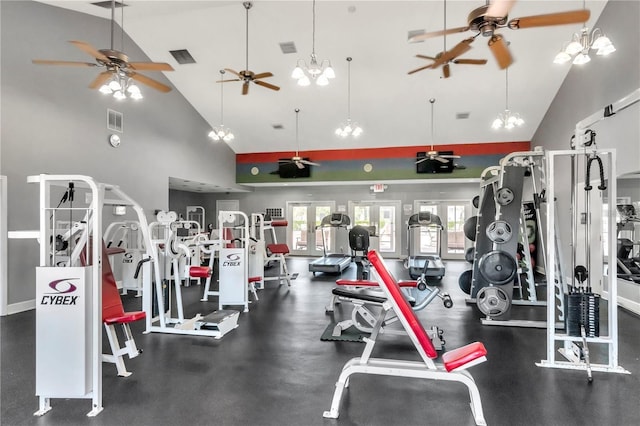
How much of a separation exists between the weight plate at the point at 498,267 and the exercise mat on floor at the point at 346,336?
176 centimetres

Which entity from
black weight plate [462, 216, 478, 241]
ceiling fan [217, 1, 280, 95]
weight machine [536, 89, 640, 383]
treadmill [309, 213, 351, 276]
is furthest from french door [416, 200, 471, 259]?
weight machine [536, 89, 640, 383]

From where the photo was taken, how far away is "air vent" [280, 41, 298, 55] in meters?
6.40

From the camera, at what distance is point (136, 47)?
6.77 meters

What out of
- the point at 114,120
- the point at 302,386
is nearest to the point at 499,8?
the point at 302,386

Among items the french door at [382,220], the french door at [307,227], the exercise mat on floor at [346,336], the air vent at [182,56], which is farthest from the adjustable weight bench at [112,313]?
the french door at [382,220]

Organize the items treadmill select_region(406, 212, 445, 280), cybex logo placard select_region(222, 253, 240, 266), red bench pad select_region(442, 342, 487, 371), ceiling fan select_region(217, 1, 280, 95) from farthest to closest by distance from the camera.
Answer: treadmill select_region(406, 212, 445, 280) < cybex logo placard select_region(222, 253, 240, 266) < ceiling fan select_region(217, 1, 280, 95) < red bench pad select_region(442, 342, 487, 371)

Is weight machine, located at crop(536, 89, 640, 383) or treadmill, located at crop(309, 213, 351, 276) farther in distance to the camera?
treadmill, located at crop(309, 213, 351, 276)

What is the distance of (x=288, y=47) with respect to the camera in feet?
21.3

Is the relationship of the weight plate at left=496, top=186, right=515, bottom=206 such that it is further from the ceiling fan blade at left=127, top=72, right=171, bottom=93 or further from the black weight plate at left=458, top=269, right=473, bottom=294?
the ceiling fan blade at left=127, top=72, right=171, bottom=93

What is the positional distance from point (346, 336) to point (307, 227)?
26.0 ft

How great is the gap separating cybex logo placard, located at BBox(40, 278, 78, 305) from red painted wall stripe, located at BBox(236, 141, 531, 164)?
853cm

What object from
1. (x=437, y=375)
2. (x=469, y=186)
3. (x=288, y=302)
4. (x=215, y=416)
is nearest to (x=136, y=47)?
(x=288, y=302)

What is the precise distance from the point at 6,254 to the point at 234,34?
16.3 ft

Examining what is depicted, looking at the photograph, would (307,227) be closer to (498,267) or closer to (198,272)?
(198,272)
